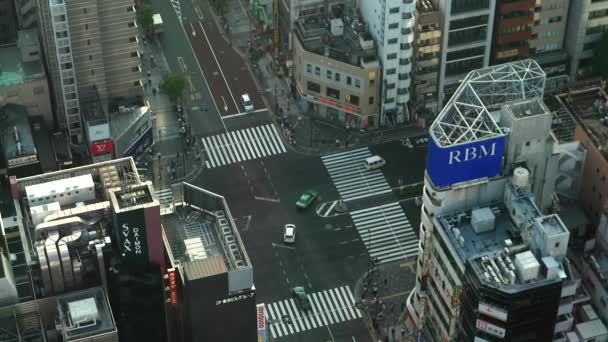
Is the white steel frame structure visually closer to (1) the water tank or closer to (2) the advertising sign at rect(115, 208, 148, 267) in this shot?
(1) the water tank

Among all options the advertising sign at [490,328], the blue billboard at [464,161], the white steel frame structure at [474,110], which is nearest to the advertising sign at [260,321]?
the advertising sign at [490,328]

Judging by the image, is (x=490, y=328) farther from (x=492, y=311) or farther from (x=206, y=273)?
(x=206, y=273)

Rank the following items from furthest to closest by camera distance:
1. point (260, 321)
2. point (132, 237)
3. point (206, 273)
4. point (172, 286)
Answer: point (260, 321) < point (172, 286) < point (206, 273) < point (132, 237)

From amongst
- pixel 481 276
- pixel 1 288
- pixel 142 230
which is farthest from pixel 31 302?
pixel 481 276

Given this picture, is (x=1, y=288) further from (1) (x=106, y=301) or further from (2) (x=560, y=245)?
(2) (x=560, y=245)

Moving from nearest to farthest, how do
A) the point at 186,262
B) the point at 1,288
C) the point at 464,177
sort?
the point at 1,288 → the point at 186,262 → the point at 464,177

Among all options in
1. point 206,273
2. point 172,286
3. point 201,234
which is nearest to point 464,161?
point 201,234
